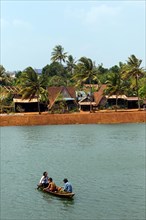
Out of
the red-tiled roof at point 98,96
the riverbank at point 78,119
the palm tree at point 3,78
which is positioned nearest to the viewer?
the riverbank at point 78,119

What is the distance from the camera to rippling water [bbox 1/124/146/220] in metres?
23.3

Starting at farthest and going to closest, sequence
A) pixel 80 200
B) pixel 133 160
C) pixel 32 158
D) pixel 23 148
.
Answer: pixel 23 148 → pixel 32 158 → pixel 133 160 → pixel 80 200

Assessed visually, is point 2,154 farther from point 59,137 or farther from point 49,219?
point 49,219

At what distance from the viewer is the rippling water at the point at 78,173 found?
2331cm

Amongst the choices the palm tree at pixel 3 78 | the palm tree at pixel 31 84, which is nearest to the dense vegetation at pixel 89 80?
the palm tree at pixel 31 84

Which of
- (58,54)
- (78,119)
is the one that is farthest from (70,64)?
(78,119)

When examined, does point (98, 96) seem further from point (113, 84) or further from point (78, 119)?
point (78, 119)

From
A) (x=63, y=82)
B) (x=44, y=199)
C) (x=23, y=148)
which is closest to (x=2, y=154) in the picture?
(x=23, y=148)

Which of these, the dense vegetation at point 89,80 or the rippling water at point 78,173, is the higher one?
the dense vegetation at point 89,80

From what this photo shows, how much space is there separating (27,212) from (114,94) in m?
60.6

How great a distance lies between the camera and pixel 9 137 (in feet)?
174

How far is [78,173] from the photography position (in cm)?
3161

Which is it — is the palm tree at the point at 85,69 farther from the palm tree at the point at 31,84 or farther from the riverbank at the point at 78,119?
the riverbank at the point at 78,119

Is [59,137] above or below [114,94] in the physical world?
below
